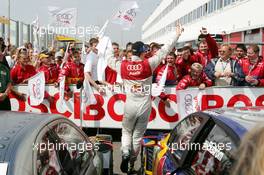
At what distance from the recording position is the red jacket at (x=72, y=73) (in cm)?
797

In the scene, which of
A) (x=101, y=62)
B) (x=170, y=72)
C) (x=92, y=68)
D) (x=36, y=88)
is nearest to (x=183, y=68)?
(x=170, y=72)

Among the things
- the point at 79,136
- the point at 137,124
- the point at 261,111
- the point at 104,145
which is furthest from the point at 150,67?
the point at 261,111

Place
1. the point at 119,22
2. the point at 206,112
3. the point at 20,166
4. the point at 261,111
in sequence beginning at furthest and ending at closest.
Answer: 1. the point at 119,22
2. the point at 206,112
3. the point at 261,111
4. the point at 20,166

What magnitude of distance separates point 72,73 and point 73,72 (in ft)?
0.10

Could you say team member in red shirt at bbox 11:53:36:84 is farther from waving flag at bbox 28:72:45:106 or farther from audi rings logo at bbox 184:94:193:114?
audi rings logo at bbox 184:94:193:114

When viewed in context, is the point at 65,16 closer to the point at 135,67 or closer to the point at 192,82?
the point at 192,82

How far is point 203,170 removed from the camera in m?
2.96

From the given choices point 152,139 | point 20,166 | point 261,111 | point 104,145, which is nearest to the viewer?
point 20,166

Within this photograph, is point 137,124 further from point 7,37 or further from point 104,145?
point 7,37

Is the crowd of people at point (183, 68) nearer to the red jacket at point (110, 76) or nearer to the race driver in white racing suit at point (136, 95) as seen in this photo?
the red jacket at point (110, 76)

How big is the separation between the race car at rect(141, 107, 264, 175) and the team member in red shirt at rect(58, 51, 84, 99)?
3866 millimetres

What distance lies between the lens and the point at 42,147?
2658mm

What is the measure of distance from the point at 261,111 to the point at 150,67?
2.93 m

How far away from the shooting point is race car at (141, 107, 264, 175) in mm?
2727
